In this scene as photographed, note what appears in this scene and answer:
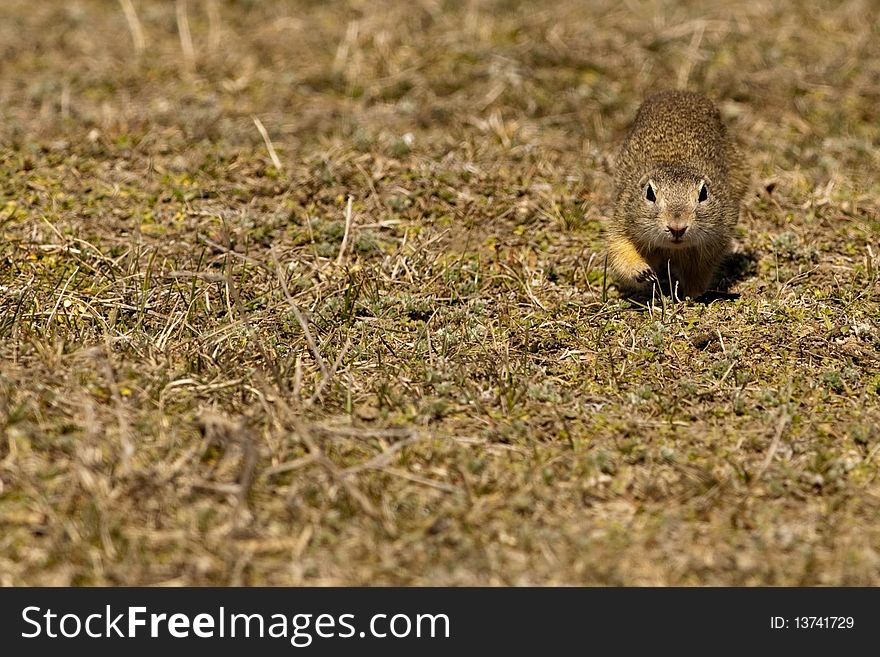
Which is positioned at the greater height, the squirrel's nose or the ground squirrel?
the ground squirrel

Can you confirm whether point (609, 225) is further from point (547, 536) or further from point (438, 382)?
point (547, 536)

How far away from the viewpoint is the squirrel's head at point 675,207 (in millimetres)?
6695

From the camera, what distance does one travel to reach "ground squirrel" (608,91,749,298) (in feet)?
22.4

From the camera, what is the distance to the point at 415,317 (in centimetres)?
698

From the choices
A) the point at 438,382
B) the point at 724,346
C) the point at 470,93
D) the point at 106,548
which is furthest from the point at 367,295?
the point at 470,93

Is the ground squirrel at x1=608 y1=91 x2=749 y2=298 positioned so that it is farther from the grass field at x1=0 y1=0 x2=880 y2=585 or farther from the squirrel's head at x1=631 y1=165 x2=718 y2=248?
the grass field at x1=0 y1=0 x2=880 y2=585

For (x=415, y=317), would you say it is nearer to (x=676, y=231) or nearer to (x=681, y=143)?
(x=676, y=231)

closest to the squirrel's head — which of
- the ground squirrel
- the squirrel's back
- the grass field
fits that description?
the ground squirrel

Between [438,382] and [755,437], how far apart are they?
1.64 m

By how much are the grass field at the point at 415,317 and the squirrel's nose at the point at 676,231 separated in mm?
560

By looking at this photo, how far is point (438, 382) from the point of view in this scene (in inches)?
240

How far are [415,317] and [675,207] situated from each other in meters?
1.67

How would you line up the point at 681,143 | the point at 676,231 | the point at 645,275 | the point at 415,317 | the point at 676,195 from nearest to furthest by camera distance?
the point at 676,231 → the point at 676,195 → the point at 415,317 → the point at 645,275 → the point at 681,143

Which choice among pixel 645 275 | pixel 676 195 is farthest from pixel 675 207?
pixel 645 275
